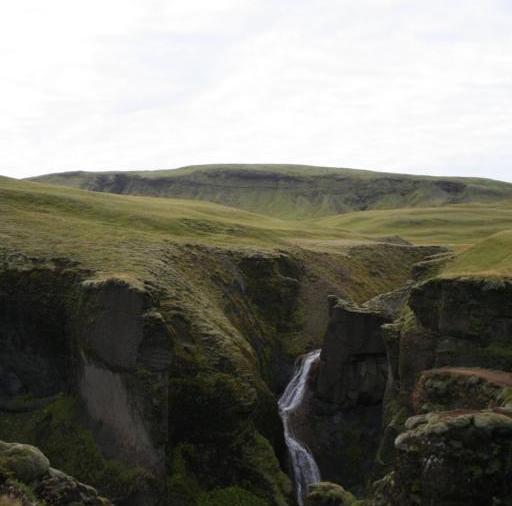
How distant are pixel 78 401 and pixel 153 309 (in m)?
9.11

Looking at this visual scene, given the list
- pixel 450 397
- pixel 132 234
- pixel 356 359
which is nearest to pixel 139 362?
pixel 450 397

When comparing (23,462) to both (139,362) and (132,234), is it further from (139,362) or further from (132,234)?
(132,234)

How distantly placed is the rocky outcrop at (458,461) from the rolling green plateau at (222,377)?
0.20 feet

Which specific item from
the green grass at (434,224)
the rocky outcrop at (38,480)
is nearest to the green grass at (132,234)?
the green grass at (434,224)

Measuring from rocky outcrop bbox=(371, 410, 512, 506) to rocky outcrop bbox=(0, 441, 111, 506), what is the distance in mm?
13037

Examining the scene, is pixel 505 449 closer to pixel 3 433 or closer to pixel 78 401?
pixel 78 401

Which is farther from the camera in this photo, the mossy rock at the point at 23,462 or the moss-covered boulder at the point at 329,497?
the moss-covered boulder at the point at 329,497

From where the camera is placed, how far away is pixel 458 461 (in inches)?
992

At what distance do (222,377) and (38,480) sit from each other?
24337mm

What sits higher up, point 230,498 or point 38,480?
point 38,480

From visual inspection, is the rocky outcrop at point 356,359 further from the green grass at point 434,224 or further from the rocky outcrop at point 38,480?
the green grass at point 434,224

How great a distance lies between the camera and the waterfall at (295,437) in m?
49.6

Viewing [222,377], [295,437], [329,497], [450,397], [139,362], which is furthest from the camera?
[295,437]

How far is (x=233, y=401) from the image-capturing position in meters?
44.9
